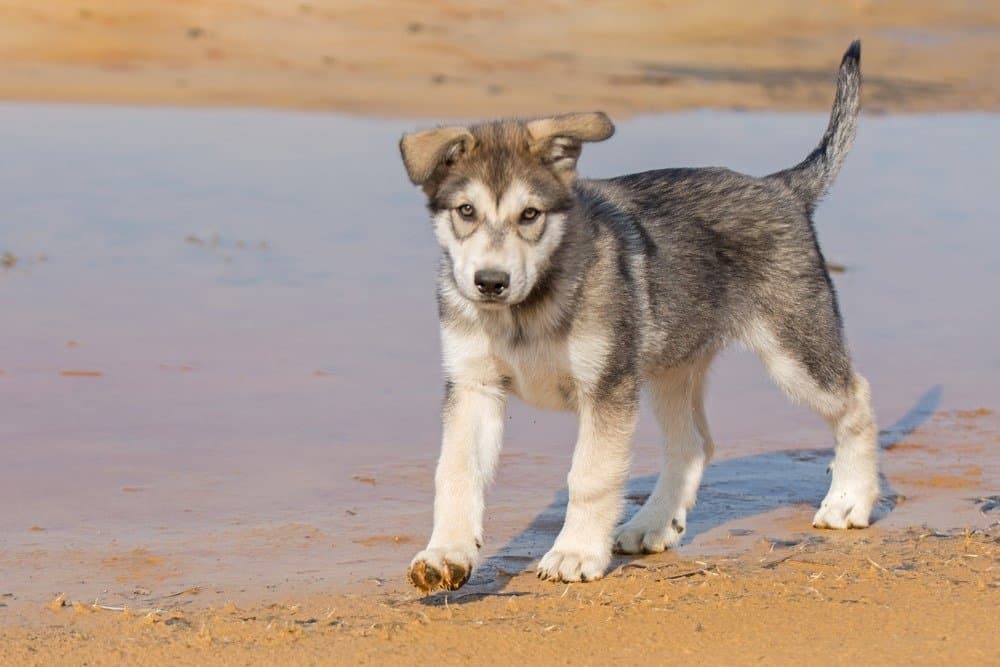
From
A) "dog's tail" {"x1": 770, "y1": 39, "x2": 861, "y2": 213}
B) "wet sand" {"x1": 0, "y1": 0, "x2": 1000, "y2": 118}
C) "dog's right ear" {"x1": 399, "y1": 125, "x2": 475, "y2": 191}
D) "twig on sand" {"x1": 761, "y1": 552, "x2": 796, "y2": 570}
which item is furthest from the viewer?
"wet sand" {"x1": 0, "y1": 0, "x2": 1000, "y2": 118}

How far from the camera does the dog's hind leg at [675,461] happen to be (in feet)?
20.3

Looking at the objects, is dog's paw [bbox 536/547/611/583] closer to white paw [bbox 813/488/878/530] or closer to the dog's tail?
white paw [bbox 813/488/878/530]

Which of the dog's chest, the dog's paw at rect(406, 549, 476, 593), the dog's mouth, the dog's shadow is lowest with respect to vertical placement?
the dog's shadow

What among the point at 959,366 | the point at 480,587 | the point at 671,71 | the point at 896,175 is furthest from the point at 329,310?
the point at 671,71

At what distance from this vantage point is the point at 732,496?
6.93 m

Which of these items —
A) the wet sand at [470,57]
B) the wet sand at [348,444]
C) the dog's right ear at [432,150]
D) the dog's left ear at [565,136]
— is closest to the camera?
the wet sand at [348,444]

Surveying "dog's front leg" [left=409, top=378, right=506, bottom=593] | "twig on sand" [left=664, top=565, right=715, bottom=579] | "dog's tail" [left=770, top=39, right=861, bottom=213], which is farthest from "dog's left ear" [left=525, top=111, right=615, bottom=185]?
"dog's tail" [left=770, top=39, right=861, bottom=213]

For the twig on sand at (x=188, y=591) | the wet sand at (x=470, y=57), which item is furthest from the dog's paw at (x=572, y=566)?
the wet sand at (x=470, y=57)

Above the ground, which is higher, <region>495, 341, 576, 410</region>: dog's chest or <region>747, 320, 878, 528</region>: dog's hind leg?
<region>495, 341, 576, 410</region>: dog's chest

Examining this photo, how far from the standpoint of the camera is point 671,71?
65.4 feet

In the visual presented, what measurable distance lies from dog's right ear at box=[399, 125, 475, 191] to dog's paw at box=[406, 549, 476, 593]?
3.78 ft

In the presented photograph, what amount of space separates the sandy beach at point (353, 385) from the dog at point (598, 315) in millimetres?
197

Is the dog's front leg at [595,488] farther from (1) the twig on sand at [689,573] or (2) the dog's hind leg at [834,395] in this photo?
(2) the dog's hind leg at [834,395]

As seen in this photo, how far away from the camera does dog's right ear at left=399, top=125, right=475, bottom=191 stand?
534 cm
